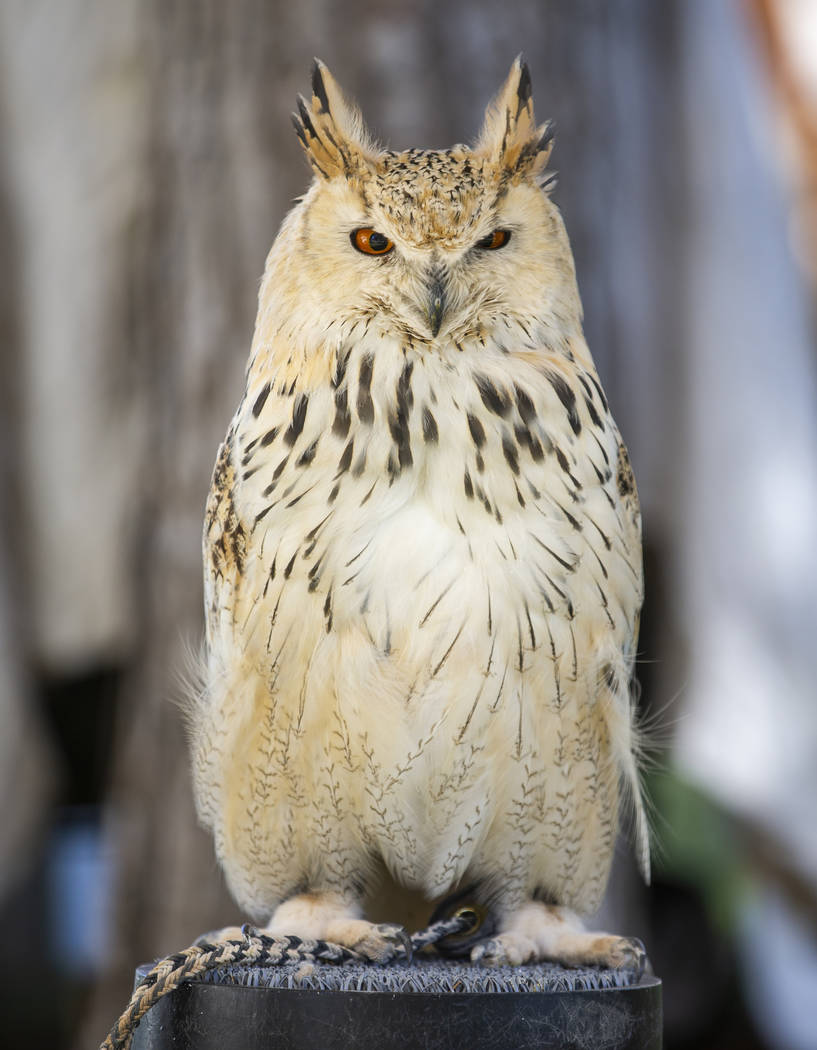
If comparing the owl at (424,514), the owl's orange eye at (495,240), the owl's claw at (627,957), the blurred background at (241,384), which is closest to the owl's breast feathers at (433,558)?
the owl at (424,514)

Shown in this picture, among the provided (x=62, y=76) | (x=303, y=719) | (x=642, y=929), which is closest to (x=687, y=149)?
(x=62, y=76)

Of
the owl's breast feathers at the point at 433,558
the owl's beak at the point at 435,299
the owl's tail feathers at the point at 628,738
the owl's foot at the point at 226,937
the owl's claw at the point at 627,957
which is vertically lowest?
the owl's claw at the point at 627,957

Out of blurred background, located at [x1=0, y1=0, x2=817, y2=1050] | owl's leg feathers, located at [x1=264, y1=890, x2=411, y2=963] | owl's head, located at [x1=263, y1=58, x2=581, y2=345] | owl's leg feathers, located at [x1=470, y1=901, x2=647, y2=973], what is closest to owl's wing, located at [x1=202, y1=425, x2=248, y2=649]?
owl's head, located at [x1=263, y1=58, x2=581, y2=345]

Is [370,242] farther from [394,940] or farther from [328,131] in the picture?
[394,940]

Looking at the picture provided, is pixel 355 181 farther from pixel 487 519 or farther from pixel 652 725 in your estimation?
pixel 652 725

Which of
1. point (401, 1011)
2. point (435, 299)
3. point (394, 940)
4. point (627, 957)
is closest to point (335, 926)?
point (394, 940)

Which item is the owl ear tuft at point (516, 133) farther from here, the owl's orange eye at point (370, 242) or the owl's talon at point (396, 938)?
the owl's talon at point (396, 938)

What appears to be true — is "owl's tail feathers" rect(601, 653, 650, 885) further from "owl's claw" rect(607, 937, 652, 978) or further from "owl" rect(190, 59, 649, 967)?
"owl's claw" rect(607, 937, 652, 978)
